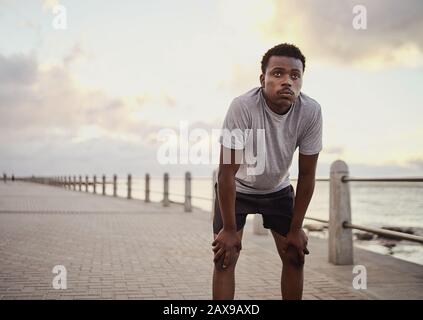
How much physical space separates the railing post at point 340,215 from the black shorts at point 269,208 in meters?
3.29

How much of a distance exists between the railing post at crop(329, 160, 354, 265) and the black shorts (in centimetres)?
329

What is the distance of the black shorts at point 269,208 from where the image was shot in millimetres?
3053

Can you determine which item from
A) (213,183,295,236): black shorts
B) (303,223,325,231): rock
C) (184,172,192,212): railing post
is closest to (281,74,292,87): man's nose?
(213,183,295,236): black shorts

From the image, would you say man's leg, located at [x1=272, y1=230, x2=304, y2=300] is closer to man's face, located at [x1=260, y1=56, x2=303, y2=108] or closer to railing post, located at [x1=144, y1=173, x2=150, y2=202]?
man's face, located at [x1=260, y1=56, x2=303, y2=108]

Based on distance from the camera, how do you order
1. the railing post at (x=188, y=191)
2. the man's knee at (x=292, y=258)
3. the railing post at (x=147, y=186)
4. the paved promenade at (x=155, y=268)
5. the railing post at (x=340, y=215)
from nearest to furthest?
the man's knee at (x=292, y=258), the paved promenade at (x=155, y=268), the railing post at (x=340, y=215), the railing post at (x=188, y=191), the railing post at (x=147, y=186)

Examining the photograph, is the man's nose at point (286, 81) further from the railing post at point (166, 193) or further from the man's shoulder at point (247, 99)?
the railing post at point (166, 193)

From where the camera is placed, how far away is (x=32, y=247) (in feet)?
24.4

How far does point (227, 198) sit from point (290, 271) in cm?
82

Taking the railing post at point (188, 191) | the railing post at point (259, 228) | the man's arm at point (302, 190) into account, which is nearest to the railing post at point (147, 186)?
the railing post at point (188, 191)

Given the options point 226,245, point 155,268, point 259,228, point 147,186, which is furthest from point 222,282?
point 147,186

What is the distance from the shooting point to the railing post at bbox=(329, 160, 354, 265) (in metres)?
6.27

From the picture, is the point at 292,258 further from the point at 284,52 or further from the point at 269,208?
the point at 284,52
